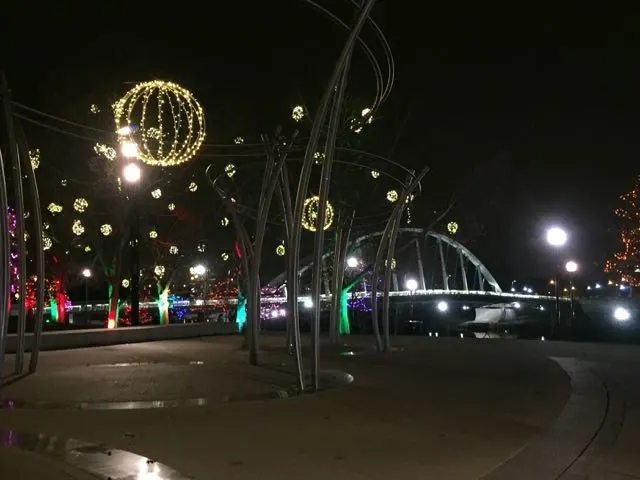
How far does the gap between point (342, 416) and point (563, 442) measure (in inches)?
124

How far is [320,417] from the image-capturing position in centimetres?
1031

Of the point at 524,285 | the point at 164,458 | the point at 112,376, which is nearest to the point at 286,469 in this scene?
the point at 164,458

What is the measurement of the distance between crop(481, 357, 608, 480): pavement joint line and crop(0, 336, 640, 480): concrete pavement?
0.04 metres

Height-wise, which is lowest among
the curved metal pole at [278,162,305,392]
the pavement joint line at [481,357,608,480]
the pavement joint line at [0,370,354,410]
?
the pavement joint line at [481,357,608,480]

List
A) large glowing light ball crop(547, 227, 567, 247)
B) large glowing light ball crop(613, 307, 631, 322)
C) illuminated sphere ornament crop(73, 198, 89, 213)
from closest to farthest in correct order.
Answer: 1. large glowing light ball crop(547, 227, 567, 247)
2. illuminated sphere ornament crop(73, 198, 89, 213)
3. large glowing light ball crop(613, 307, 631, 322)

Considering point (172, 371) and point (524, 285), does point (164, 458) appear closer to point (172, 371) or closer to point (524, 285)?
point (172, 371)

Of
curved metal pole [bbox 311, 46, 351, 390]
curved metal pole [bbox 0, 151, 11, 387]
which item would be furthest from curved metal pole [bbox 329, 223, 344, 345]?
curved metal pole [bbox 0, 151, 11, 387]

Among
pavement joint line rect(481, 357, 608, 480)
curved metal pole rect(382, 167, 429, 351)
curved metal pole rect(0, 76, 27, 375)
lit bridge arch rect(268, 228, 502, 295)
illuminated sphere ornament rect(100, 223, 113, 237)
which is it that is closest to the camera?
pavement joint line rect(481, 357, 608, 480)

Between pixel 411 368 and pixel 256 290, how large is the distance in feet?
14.4

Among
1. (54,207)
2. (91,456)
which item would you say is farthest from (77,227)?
(91,456)

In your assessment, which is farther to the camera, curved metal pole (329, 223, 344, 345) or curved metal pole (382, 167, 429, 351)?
curved metal pole (329, 223, 344, 345)

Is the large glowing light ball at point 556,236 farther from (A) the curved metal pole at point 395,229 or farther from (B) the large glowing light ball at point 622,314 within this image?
(B) the large glowing light ball at point 622,314

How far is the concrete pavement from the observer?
7.75m

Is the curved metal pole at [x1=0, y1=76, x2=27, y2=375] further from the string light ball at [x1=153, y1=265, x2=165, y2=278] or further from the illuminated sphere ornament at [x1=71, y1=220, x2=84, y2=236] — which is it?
the string light ball at [x1=153, y1=265, x2=165, y2=278]
